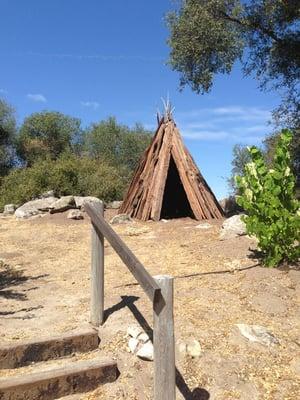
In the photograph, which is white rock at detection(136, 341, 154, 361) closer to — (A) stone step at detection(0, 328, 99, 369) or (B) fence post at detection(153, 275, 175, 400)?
(A) stone step at detection(0, 328, 99, 369)

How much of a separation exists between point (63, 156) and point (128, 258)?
55.3ft

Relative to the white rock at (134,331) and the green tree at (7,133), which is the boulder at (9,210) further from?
the green tree at (7,133)

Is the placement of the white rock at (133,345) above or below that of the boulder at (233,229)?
below

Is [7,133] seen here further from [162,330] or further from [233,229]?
[162,330]

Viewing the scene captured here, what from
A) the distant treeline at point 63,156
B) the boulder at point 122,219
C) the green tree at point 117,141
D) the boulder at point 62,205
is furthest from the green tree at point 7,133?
the boulder at point 122,219

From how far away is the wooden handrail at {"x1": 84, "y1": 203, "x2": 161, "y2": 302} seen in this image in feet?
9.31

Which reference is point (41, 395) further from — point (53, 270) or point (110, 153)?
point (110, 153)

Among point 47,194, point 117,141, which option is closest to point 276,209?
point 47,194

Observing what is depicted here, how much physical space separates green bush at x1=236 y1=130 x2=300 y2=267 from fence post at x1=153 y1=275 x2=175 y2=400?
3.46 m

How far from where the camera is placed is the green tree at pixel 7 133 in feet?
92.9

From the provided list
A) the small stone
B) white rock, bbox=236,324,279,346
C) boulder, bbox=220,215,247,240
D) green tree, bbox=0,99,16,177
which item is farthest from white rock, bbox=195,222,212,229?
green tree, bbox=0,99,16,177

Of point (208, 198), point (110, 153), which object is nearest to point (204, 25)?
point (208, 198)

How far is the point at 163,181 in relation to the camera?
1123 cm

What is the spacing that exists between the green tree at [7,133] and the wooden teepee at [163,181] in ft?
59.3
